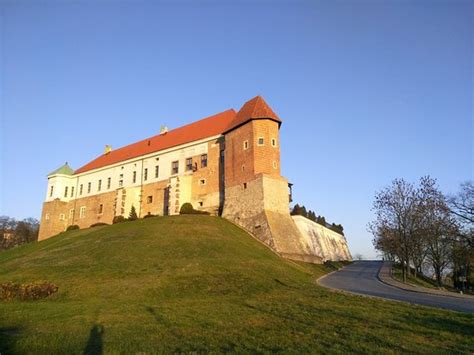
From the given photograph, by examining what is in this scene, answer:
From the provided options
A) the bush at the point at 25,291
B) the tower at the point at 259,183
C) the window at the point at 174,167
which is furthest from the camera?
the window at the point at 174,167

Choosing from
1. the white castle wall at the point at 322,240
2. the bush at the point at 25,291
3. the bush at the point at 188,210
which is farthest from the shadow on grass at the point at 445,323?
the bush at the point at 188,210

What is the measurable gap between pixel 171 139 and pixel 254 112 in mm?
18384

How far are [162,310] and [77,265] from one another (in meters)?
13.3

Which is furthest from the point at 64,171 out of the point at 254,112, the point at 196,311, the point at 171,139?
the point at 196,311

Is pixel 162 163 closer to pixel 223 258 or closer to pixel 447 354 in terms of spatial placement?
pixel 223 258

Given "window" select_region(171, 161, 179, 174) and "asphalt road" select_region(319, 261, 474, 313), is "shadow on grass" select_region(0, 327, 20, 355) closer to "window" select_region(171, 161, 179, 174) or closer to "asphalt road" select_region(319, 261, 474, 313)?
"asphalt road" select_region(319, 261, 474, 313)

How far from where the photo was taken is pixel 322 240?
176 feet

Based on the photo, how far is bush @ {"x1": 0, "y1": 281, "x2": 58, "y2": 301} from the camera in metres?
16.4

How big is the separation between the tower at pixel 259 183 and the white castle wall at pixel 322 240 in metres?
4.23

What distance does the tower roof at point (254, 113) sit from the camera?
4022 cm

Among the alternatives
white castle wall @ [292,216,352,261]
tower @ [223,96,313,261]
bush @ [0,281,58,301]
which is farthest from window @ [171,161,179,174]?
bush @ [0,281,58,301]

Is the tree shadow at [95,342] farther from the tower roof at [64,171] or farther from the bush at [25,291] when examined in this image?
the tower roof at [64,171]

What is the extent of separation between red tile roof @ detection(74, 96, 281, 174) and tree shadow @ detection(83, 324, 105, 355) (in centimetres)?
3208

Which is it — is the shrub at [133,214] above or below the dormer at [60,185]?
below
